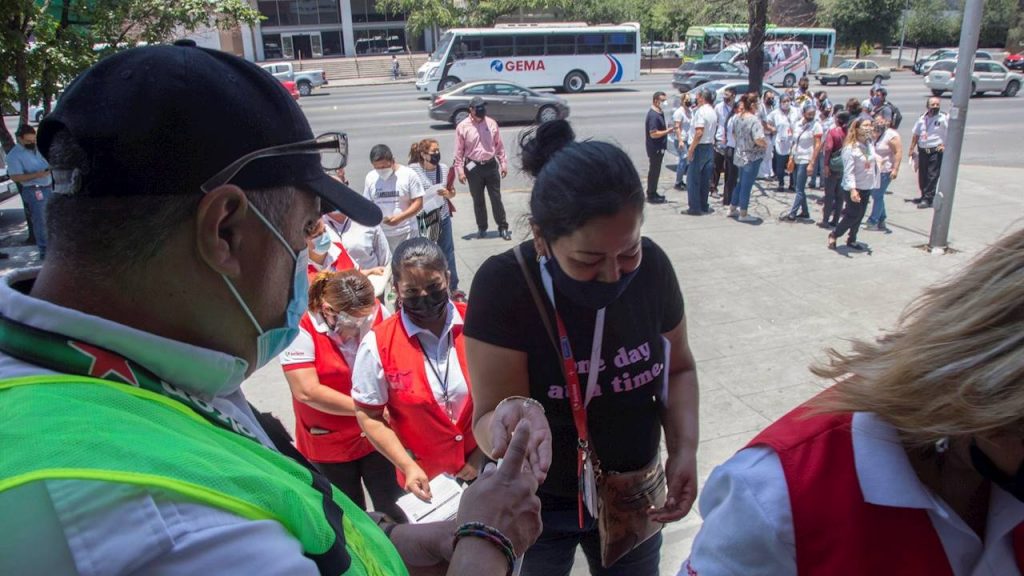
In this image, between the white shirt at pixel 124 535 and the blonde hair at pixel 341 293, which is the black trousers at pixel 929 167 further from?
the white shirt at pixel 124 535

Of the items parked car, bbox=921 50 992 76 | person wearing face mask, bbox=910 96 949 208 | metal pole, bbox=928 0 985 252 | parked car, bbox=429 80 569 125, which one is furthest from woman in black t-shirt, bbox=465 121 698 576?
parked car, bbox=921 50 992 76

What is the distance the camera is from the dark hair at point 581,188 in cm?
197

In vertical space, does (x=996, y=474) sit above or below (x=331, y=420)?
above

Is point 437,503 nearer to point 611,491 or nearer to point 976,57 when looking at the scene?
point 611,491

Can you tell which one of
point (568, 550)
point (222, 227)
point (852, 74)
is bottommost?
point (568, 550)

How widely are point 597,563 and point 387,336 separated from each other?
1.25 meters

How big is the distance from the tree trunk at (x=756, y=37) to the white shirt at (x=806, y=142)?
5.89ft

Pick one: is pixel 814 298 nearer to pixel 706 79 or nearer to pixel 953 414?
pixel 953 414

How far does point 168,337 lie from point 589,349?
52.0 inches

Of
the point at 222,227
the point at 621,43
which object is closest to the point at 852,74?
the point at 621,43

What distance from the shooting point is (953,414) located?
4.01 feet

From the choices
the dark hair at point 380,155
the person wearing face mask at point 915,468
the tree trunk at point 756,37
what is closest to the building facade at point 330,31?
the tree trunk at point 756,37

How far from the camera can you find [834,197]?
30.8ft

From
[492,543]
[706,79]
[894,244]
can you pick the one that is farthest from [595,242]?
[706,79]
